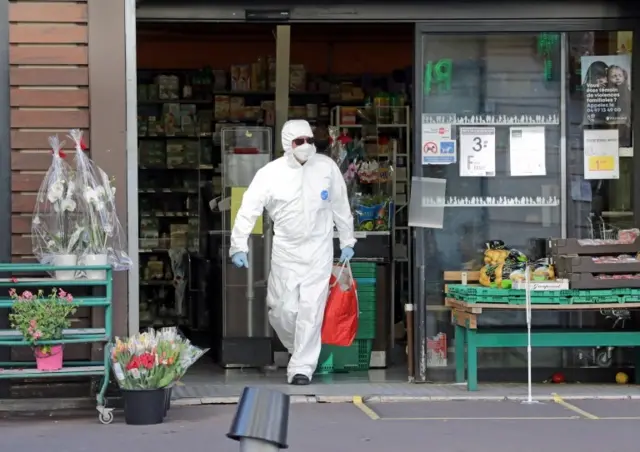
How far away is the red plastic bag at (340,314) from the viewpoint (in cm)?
882

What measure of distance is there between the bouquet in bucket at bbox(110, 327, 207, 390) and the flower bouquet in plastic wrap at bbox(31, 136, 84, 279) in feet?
2.43

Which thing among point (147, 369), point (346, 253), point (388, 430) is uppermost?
point (346, 253)

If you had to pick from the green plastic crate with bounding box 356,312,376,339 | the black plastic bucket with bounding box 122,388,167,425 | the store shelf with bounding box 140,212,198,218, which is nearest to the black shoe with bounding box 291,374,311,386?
the green plastic crate with bounding box 356,312,376,339

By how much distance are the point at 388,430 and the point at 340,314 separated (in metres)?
1.67

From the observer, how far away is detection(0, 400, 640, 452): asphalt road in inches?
269

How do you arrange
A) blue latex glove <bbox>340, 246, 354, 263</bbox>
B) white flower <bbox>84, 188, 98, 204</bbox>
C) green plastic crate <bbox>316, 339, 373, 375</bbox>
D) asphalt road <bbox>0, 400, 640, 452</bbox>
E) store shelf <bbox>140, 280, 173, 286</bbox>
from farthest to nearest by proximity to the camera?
1. store shelf <bbox>140, 280, 173, 286</bbox>
2. green plastic crate <bbox>316, 339, 373, 375</bbox>
3. blue latex glove <bbox>340, 246, 354, 263</bbox>
4. white flower <bbox>84, 188, 98, 204</bbox>
5. asphalt road <bbox>0, 400, 640, 452</bbox>

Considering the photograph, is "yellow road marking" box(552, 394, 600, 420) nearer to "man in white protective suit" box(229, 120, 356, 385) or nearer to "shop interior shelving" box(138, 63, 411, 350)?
"man in white protective suit" box(229, 120, 356, 385)

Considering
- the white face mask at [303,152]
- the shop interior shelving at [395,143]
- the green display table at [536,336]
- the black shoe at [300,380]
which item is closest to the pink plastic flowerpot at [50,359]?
the black shoe at [300,380]

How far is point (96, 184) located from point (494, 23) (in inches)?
127

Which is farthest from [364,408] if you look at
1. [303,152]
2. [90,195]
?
[90,195]

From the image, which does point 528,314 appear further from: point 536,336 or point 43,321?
point 43,321

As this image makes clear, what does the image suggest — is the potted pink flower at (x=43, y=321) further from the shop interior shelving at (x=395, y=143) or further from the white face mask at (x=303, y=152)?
the shop interior shelving at (x=395, y=143)

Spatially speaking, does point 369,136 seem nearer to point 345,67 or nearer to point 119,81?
point 345,67

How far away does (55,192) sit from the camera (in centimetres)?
767
